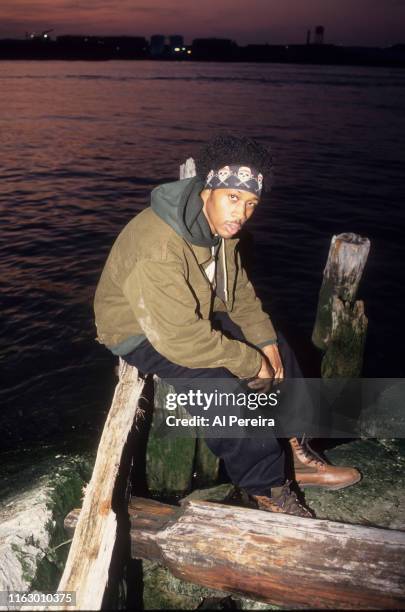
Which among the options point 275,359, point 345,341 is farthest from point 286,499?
point 345,341

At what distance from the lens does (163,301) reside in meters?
2.92

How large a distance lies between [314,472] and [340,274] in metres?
2.25

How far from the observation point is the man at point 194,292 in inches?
117

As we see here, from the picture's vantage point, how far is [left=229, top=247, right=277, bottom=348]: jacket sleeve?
12.7 ft

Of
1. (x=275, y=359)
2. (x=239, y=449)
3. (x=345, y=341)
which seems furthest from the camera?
(x=345, y=341)

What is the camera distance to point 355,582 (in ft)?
8.20

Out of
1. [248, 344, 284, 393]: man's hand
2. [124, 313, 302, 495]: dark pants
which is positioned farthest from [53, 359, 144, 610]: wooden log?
[248, 344, 284, 393]: man's hand

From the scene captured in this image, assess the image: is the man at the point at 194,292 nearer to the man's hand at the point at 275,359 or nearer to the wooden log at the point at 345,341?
the man's hand at the point at 275,359

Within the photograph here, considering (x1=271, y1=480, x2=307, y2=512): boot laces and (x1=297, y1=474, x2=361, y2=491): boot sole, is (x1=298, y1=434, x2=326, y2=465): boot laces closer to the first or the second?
(x1=297, y1=474, x2=361, y2=491): boot sole

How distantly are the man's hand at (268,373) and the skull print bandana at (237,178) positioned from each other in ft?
4.41

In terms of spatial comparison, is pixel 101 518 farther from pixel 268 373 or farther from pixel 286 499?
pixel 268 373

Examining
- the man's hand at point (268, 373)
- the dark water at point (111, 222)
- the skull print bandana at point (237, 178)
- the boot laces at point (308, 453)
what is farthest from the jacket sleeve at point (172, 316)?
the dark water at point (111, 222)

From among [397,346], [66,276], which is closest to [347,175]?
[397,346]

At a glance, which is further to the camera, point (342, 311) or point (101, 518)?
point (342, 311)
